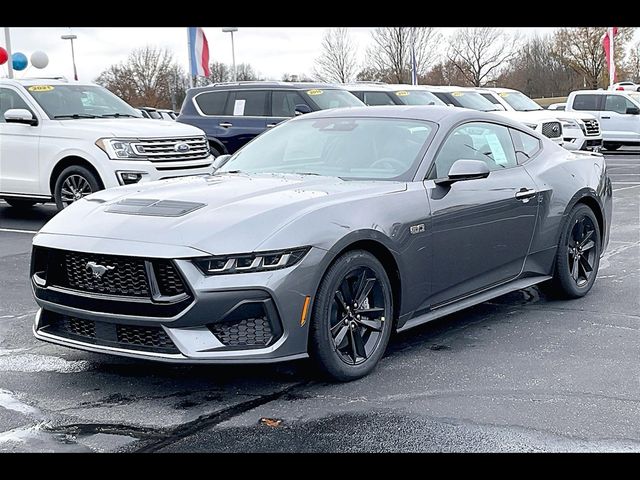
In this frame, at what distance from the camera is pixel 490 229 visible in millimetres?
5488

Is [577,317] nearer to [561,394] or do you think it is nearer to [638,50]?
[561,394]

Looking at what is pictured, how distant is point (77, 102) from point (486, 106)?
1023 cm

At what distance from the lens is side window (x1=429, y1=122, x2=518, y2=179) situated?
5406 millimetres

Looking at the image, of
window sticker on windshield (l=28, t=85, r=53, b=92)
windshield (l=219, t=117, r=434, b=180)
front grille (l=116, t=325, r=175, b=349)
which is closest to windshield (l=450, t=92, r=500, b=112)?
window sticker on windshield (l=28, t=85, r=53, b=92)

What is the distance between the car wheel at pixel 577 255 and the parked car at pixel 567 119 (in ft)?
37.0

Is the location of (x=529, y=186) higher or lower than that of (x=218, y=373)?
higher

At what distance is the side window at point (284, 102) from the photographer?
14.0m

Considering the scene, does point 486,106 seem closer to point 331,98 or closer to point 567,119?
point 567,119

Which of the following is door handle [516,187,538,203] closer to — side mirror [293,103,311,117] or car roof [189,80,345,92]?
side mirror [293,103,311,117]

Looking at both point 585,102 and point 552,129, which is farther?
point 585,102

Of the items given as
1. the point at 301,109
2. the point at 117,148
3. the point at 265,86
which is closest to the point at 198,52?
the point at 265,86

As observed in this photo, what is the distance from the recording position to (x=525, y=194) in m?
5.85
